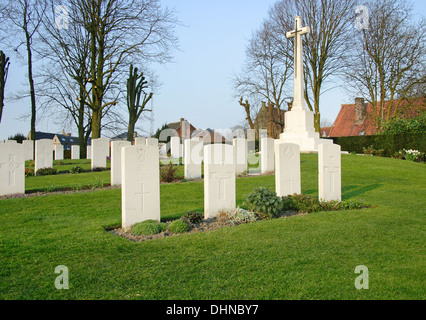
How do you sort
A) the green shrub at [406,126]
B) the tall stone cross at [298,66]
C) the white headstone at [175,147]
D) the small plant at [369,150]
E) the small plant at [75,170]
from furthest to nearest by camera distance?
1. the small plant at [369,150]
2. the green shrub at [406,126]
3. the white headstone at [175,147]
4. the tall stone cross at [298,66]
5. the small plant at [75,170]

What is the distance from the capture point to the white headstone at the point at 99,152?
15.8 m

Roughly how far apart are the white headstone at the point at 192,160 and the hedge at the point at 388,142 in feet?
47.4

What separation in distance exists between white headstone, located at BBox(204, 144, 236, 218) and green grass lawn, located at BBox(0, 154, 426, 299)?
0.98 m

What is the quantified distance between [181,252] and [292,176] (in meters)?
4.74

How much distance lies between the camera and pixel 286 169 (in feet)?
27.1

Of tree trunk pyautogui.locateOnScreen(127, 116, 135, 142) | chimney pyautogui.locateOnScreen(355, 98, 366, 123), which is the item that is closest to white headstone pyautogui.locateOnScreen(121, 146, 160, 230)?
tree trunk pyautogui.locateOnScreen(127, 116, 135, 142)

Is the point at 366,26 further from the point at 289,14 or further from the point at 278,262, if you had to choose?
the point at 278,262

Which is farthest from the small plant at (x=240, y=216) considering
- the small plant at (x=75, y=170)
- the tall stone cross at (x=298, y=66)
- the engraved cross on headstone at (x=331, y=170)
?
the tall stone cross at (x=298, y=66)

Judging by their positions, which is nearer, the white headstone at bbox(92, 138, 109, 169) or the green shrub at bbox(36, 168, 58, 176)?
the green shrub at bbox(36, 168, 58, 176)

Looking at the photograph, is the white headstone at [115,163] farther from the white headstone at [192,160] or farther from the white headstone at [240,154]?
the white headstone at [240,154]

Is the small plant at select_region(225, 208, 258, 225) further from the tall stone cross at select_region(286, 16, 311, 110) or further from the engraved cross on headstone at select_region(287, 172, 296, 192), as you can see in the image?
the tall stone cross at select_region(286, 16, 311, 110)

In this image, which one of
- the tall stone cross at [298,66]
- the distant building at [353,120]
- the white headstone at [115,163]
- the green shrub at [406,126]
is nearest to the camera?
the white headstone at [115,163]

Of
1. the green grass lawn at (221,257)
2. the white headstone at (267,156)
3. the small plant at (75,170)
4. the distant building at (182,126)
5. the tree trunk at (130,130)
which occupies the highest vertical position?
the distant building at (182,126)

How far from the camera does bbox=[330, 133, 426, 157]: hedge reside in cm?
1964
